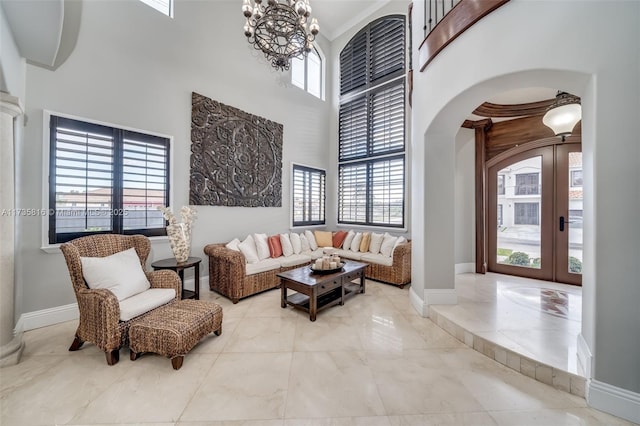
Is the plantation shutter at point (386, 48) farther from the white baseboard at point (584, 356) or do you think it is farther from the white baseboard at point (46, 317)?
the white baseboard at point (46, 317)

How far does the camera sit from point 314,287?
283 centimetres

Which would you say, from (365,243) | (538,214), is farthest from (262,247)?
(538,214)

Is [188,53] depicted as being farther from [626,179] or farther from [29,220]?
[626,179]

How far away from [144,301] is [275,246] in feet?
7.45

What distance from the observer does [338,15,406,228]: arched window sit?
16.8ft

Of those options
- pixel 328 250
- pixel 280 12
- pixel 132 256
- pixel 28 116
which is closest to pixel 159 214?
pixel 132 256

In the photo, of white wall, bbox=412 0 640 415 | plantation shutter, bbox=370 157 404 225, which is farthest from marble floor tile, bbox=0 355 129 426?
plantation shutter, bbox=370 157 404 225

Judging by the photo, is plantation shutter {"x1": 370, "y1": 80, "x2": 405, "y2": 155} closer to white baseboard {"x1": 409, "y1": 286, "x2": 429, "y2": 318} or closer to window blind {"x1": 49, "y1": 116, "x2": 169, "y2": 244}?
white baseboard {"x1": 409, "y1": 286, "x2": 429, "y2": 318}

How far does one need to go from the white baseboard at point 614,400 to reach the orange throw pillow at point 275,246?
379 centimetres

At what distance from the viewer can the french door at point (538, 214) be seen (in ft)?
12.2

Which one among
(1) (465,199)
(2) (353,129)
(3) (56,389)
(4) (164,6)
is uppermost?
(4) (164,6)

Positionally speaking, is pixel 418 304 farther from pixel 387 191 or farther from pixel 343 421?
pixel 387 191

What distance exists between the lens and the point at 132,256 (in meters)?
2.50

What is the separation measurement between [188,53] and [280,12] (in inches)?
72.5
